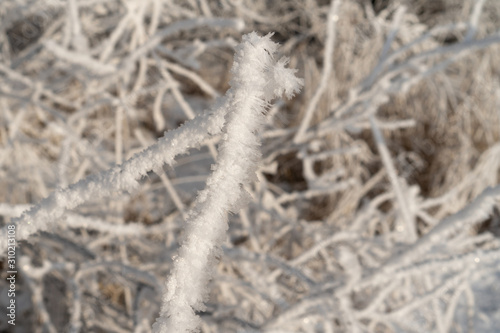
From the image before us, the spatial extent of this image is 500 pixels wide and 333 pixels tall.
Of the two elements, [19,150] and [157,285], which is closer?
[157,285]

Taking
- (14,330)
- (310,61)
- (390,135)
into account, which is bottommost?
(14,330)

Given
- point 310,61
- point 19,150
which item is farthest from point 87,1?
point 310,61

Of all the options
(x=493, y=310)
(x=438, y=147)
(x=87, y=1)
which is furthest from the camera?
(x=438, y=147)

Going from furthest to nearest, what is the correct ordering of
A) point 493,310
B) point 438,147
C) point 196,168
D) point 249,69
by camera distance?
1. point 438,147
2. point 196,168
3. point 493,310
4. point 249,69

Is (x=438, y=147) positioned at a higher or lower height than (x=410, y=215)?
higher

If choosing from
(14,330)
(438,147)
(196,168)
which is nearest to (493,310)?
(438,147)

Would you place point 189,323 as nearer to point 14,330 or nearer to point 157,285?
point 157,285

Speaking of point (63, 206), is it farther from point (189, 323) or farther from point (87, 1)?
point (87, 1)
